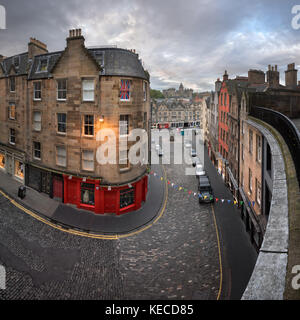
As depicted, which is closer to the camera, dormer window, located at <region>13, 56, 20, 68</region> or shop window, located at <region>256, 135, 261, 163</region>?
shop window, located at <region>256, 135, 261, 163</region>

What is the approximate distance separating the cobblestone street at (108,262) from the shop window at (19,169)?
7.36 meters

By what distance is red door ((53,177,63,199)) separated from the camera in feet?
73.6

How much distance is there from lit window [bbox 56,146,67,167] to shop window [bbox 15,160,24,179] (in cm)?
692

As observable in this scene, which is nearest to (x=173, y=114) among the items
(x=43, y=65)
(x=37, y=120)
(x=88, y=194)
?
(x=43, y=65)

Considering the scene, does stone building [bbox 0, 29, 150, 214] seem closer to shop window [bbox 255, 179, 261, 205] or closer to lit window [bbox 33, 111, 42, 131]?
lit window [bbox 33, 111, 42, 131]

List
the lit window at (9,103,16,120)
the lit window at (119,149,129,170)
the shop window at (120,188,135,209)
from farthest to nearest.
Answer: the lit window at (9,103,16,120), the shop window at (120,188,135,209), the lit window at (119,149,129,170)

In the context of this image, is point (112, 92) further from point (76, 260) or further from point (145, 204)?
point (76, 260)

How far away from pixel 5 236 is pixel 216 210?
59.4ft

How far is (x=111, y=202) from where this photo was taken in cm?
2086

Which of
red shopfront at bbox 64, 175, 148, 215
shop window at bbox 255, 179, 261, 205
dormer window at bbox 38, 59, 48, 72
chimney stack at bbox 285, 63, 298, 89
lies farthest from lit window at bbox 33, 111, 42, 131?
chimney stack at bbox 285, 63, 298, 89

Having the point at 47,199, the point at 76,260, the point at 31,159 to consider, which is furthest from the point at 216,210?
the point at 31,159

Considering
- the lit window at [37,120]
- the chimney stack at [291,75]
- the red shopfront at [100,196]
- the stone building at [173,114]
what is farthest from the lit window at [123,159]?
the stone building at [173,114]

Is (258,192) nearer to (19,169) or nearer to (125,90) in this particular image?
(125,90)

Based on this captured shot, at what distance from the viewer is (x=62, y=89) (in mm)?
21312
